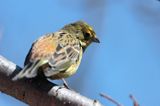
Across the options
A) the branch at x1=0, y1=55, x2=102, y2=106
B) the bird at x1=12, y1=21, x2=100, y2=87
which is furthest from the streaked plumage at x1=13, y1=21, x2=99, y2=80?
the branch at x1=0, y1=55, x2=102, y2=106

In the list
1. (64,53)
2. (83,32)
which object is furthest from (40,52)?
(83,32)

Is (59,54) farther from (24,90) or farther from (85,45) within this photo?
(24,90)

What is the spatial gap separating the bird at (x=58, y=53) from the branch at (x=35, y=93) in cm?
22

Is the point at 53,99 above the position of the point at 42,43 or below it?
below

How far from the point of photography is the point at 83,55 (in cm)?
383

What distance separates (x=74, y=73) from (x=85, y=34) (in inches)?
42.4

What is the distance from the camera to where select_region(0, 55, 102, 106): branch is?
5.58 ft

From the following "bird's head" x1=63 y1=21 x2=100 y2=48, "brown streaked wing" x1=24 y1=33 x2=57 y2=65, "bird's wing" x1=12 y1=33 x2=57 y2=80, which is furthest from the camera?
"bird's head" x1=63 y1=21 x2=100 y2=48

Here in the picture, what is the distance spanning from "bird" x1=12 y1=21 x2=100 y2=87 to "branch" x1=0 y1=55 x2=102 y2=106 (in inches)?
8.8

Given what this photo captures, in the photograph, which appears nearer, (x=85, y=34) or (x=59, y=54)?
(x=59, y=54)

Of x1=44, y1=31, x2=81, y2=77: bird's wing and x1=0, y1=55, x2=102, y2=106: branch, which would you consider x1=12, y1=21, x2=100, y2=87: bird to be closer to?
x1=44, y1=31, x2=81, y2=77: bird's wing

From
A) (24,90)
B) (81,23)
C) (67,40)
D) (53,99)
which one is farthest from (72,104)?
(81,23)

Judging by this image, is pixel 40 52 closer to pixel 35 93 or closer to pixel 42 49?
pixel 42 49

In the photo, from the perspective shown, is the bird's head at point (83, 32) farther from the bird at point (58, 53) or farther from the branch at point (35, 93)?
the branch at point (35, 93)
